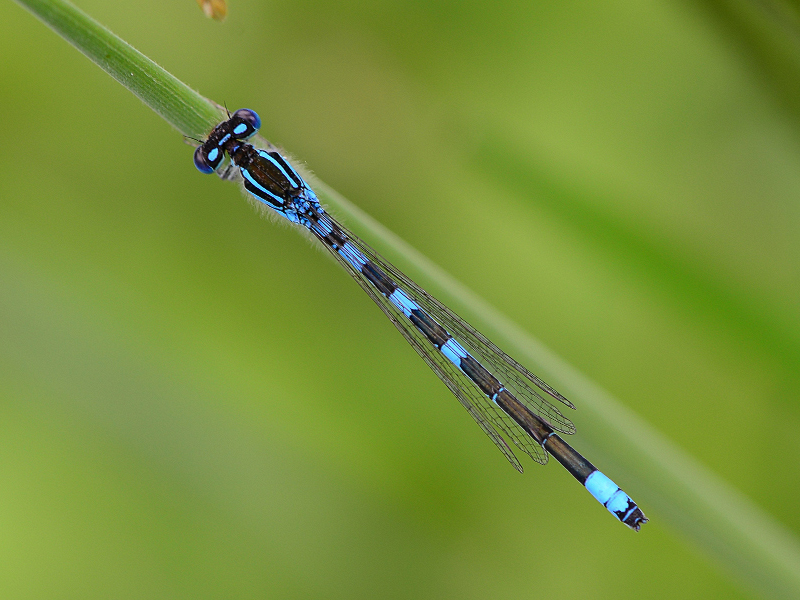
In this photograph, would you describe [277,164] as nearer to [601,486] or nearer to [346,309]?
[346,309]

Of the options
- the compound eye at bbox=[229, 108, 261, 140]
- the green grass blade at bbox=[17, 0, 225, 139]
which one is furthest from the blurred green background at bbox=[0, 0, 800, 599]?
the green grass blade at bbox=[17, 0, 225, 139]

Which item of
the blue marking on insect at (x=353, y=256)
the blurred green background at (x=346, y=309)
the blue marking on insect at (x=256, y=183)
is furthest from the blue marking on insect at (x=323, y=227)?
the blurred green background at (x=346, y=309)

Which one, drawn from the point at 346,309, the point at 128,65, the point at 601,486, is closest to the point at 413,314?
the point at 346,309

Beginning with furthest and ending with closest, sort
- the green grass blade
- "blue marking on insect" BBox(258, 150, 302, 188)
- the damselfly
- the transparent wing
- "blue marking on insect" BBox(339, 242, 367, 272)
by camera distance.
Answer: "blue marking on insect" BBox(339, 242, 367, 272) → "blue marking on insect" BBox(258, 150, 302, 188) → the damselfly → the transparent wing → the green grass blade

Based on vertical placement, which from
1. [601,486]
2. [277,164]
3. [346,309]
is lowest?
[346,309]

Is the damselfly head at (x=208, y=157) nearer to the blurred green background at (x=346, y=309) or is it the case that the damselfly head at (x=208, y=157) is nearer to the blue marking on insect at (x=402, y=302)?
the blurred green background at (x=346, y=309)

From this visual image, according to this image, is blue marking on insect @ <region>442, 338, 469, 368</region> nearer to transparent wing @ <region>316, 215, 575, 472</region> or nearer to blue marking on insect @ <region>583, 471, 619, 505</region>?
transparent wing @ <region>316, 215, 575, 472</region>
